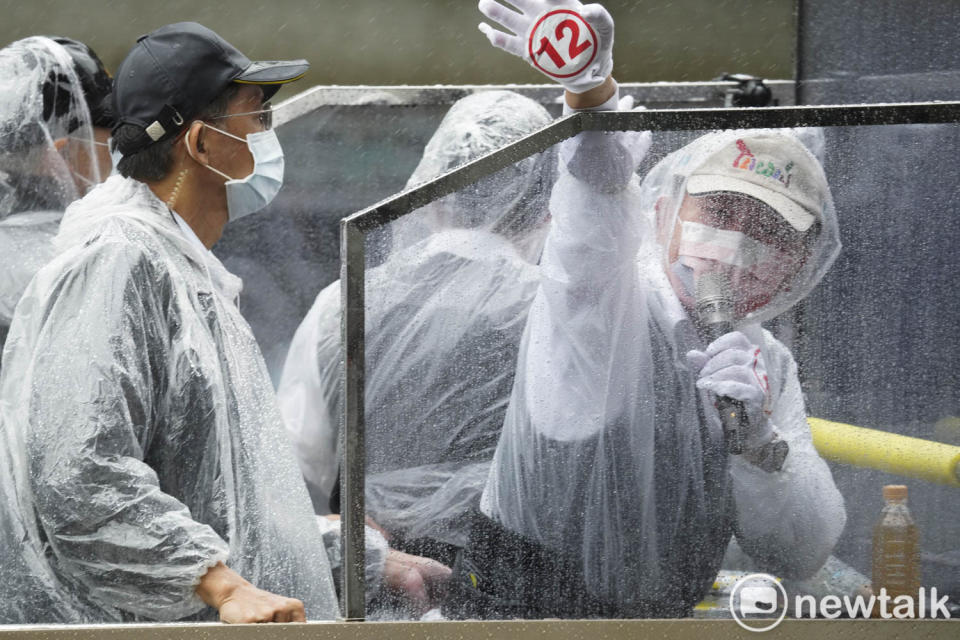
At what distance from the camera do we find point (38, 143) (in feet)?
10.4

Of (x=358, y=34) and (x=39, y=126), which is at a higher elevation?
(x=358, y=34)

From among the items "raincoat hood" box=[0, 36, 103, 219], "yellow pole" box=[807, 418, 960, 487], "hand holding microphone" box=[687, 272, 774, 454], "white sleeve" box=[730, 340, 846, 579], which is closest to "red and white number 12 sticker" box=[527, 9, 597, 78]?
"hand holding microphone" box=[687, 272, 774, 454]

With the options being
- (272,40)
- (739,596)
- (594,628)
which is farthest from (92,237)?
(272,40)

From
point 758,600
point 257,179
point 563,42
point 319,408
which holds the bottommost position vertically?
point 758,600

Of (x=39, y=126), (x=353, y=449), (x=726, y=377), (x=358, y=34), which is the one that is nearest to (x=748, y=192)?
(x=726, y=377)

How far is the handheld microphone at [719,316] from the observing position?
1768mm

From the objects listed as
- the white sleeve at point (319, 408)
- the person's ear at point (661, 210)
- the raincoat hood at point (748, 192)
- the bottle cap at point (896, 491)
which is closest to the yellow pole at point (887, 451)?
the bottle cap at point (896, 491)

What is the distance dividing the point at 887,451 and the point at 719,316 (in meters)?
0.31

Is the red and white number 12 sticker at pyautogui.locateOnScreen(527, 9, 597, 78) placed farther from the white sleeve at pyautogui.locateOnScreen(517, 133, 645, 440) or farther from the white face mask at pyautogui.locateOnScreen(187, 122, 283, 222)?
the white face mask at pyautogui.locateOnScreen(187, 122, 283, 222)

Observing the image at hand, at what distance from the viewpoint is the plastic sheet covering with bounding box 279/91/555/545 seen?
178 centimetres

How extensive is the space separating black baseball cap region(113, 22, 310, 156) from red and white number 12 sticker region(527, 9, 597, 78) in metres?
0.93

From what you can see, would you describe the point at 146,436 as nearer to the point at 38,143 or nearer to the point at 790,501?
the point at 790,501

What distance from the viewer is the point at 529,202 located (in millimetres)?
1780

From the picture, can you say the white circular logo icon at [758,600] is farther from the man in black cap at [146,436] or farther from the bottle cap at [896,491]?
the man in black cap at [146,436]
